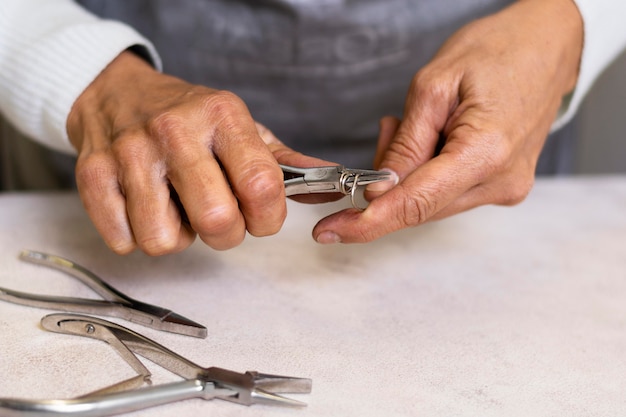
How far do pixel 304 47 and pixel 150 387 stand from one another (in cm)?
56

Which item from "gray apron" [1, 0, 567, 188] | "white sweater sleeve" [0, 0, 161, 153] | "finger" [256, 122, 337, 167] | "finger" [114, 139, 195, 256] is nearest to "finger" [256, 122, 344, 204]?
"finger" [256, 122, 337, 167]

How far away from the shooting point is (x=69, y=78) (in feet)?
2.24

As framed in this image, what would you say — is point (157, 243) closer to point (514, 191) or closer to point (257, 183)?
point (257, 183)

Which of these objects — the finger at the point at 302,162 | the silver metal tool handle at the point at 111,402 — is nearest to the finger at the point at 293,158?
the finger at the point at 302,162

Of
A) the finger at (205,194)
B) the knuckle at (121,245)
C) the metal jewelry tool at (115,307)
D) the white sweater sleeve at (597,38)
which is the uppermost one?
the white sweater sleeve at (597,38)

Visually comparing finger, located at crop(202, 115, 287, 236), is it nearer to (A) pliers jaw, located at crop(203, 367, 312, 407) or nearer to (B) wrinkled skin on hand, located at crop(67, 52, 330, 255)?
(B) wrinkled skin on hand, located at crop(67, 52, 330, 255)

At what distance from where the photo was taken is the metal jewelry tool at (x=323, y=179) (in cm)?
57

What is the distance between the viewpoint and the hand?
0.61 meters

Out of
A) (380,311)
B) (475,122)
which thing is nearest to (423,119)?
(475,122)

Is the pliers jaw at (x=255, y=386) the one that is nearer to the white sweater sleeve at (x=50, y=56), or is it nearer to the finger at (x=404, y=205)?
the finger at (x=404, y=205)

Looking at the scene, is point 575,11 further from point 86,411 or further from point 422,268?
point 86,411

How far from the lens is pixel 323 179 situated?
1.86 feet

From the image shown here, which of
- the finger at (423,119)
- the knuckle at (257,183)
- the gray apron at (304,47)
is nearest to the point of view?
the knuckle at (257,183)

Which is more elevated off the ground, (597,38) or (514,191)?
(597,38)
